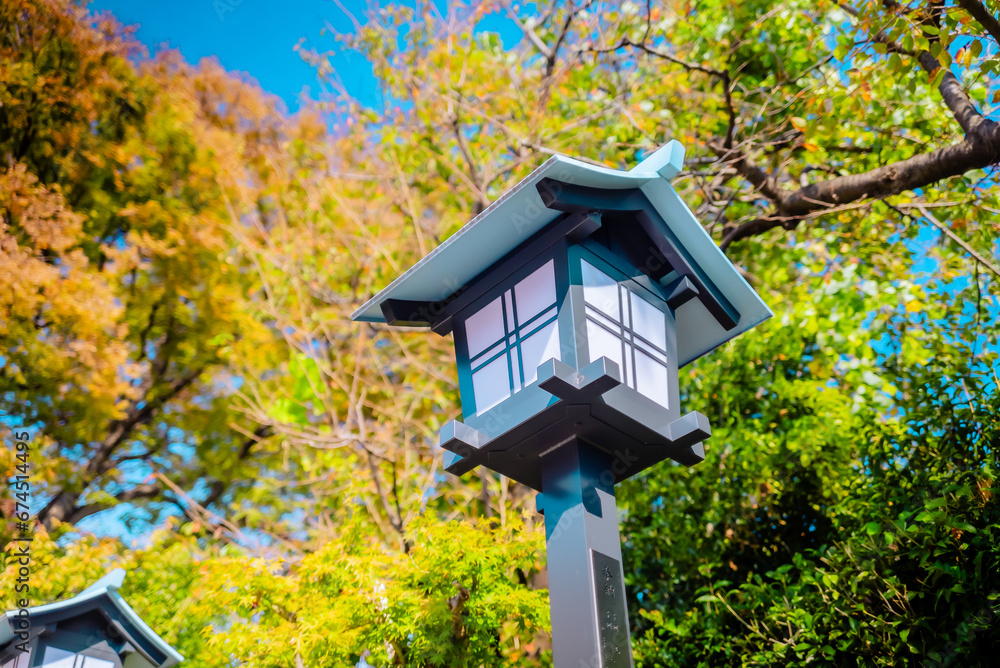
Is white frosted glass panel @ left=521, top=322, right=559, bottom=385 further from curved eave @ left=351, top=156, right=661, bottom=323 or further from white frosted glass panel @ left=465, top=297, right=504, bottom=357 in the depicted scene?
curved eave @ left=351, top=156, right=661, bottom=323

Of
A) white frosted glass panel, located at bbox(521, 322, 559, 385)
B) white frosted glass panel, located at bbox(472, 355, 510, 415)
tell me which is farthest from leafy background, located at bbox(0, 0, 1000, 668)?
white frosted glass panel, located at bbox(521, 322, 559, 385)

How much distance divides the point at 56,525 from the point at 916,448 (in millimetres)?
7425

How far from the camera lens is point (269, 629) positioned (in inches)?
161

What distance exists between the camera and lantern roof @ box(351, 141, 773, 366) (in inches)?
113

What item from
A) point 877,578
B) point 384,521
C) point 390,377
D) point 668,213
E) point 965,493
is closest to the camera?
point 668,213

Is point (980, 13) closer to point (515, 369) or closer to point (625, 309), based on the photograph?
A: point (625, 309)

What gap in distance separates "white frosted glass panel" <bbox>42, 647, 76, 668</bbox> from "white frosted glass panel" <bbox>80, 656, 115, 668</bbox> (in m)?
0.06

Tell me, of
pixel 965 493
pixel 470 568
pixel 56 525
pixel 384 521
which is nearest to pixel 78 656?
pixel 470 568

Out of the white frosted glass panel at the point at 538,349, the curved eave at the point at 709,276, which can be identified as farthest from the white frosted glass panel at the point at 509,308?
the curved eave at the point at 709,276

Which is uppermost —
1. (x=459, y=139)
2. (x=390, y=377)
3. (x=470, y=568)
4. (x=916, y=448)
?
(x=459, y=139)

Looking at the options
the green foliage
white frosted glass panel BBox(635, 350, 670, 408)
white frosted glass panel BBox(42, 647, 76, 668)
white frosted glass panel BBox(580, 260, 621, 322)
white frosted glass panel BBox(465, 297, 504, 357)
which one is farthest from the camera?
white frosted glass panel BBox(42, 647, 76, 668)

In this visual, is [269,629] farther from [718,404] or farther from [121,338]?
[121,338]
